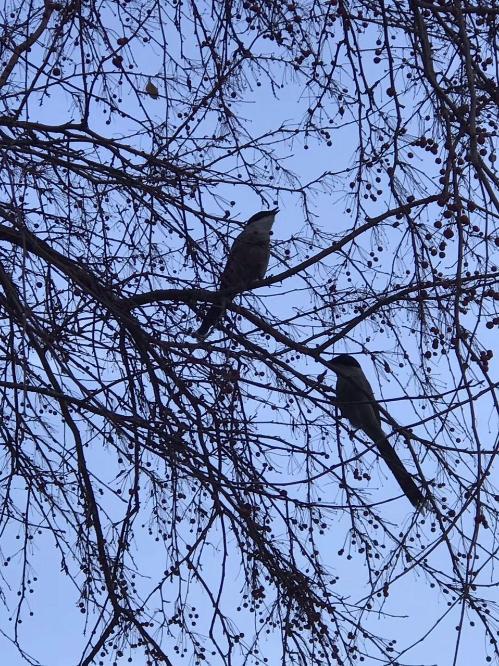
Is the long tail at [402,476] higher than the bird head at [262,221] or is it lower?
lower

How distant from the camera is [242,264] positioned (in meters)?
5.26

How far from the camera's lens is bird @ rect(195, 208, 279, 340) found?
4558 mm

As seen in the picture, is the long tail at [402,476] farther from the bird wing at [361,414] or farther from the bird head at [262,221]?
the bird head at [262,221]

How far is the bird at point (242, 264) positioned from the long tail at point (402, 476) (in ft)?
2.77

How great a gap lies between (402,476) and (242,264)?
1.43 m

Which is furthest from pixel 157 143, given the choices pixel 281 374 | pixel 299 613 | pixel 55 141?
pixel 299 613

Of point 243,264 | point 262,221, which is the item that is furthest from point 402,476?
point 262,221

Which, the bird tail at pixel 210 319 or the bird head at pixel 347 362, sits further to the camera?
the bird head at pixel 347 362

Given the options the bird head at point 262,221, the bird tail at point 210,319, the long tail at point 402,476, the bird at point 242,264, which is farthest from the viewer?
the bird head at point 262,221

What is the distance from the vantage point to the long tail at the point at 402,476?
3.35 meters

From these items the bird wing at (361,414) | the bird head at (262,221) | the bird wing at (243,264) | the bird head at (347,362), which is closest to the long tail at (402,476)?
the bird wing at (361,414)

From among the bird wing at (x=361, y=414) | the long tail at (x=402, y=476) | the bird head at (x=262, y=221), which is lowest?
the long tail at (x=402, y=476)

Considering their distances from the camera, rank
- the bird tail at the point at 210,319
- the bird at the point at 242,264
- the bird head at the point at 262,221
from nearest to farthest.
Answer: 1. the bird at the point at 242,264
2. the bird tail at the point at 210,319
3. the bird head at the point at 262,221

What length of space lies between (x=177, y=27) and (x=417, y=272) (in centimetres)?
180
